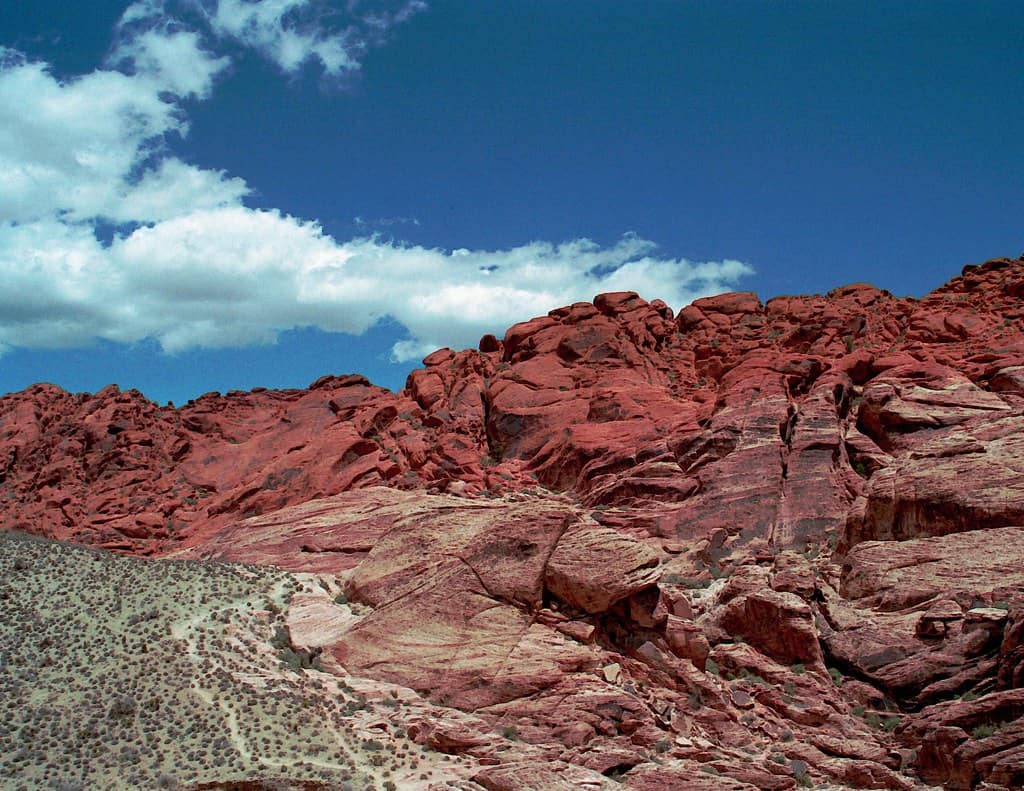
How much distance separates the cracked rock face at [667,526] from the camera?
947 inches

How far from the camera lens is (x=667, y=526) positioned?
35281 millimetres

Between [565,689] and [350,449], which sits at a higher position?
[350,449]

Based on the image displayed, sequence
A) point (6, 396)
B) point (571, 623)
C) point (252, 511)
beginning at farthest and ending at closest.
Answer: point (6, 396) < point (252, 511) < point (571, 623)

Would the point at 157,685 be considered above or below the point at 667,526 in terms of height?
below

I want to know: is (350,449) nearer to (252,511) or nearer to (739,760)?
(252,511)

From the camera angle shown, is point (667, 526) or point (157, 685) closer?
point (157, 685)

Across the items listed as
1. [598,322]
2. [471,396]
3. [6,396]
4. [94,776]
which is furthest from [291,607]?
[6,396]

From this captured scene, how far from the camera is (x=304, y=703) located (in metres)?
24.8

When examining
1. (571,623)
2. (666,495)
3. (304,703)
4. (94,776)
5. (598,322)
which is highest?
(598,322)

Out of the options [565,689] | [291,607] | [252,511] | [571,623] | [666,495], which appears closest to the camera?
[565,689]

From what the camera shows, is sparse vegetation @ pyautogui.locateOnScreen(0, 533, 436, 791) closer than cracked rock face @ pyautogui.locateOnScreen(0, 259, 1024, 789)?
Yes

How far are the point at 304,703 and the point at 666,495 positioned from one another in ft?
56.1

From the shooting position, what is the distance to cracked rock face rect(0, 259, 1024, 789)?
2405cm

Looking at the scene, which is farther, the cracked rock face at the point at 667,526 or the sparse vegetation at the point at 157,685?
the cracked rock face at the point at 667,526
